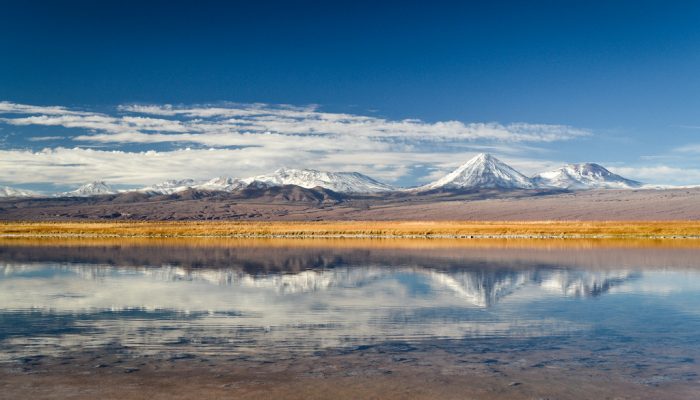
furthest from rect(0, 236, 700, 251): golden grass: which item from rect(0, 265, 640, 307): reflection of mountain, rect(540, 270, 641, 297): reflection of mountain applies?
rect(540, 270, 641, 297): reflection of mountain

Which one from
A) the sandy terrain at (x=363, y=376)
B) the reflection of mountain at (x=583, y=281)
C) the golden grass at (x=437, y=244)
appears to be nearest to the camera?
the sandy terrain at (x=363, y=376)

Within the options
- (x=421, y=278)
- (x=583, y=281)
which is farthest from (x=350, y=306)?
(x=583, y=281)

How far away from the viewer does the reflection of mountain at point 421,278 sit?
23.8 meters

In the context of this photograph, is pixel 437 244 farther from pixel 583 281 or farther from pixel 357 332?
pixel 357 332

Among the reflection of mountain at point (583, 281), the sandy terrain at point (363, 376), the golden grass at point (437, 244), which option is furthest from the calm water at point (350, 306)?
the golden grass at point (437, 244)

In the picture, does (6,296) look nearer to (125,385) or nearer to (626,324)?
(125,385)

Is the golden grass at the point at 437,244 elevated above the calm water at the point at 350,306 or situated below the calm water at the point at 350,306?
below

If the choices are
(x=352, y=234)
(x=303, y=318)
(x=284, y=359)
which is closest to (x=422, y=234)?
(x=352, y=234)

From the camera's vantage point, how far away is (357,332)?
1602 cm

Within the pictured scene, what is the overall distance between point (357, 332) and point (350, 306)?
407 centimetres

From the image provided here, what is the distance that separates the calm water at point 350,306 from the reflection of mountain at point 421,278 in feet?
0.25

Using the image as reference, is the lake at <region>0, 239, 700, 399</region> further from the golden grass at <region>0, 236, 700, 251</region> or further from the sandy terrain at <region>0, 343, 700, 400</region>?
the golden grass at <region>0, 236, 700, 251</region>

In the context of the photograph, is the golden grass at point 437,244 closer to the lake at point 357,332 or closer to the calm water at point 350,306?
the calm water at point 350,306

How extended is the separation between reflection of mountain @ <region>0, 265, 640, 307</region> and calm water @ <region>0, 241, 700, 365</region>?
3.0 inches
